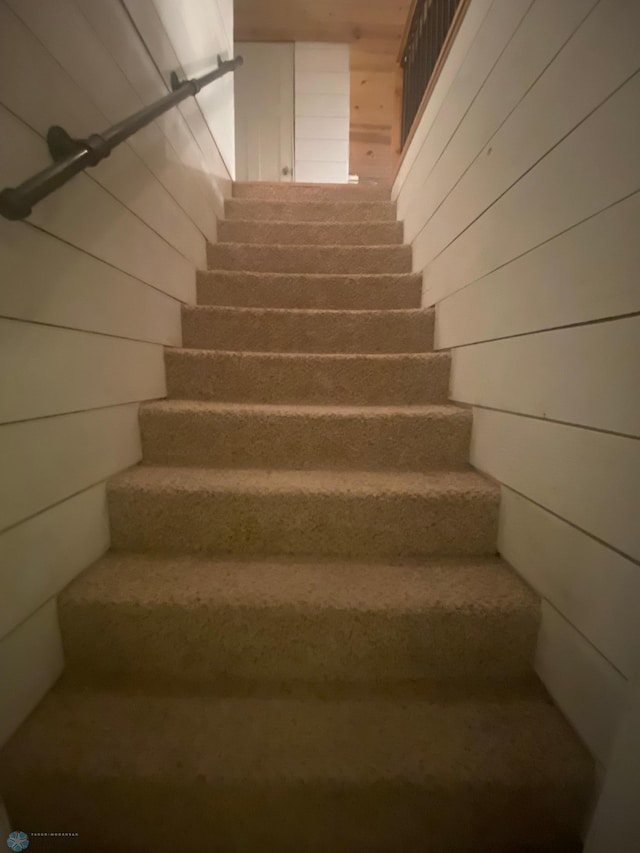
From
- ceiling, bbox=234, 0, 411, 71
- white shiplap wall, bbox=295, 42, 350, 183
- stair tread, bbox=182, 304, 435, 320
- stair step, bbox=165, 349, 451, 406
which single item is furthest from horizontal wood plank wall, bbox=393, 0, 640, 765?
ceiling, bbox=234, 0, 411, 71

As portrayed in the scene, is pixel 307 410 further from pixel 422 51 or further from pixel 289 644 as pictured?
pixel 422 51

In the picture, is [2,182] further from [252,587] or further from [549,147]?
[549,147]

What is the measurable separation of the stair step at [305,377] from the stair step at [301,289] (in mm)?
427

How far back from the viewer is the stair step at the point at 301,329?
1.47m

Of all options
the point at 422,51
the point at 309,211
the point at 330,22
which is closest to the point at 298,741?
the point at 309,211

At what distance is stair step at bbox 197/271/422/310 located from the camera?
1.63 m

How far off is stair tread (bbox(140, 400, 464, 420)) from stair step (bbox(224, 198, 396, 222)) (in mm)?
1463

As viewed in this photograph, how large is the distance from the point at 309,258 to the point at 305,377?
0.79 meters

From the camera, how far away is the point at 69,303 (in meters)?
0.82

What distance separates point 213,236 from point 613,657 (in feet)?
7.12

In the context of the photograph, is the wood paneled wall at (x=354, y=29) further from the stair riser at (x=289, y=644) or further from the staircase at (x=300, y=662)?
the stair riser at (x=289, y=644)

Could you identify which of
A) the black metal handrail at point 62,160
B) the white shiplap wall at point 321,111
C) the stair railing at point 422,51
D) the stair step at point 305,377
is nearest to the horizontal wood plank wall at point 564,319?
the stair step at point 305,377

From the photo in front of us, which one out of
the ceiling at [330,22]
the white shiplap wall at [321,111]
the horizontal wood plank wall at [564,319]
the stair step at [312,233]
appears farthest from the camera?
the white shiplap wall at [321,111]

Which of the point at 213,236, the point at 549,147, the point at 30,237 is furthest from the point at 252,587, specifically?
the point at 213,236
